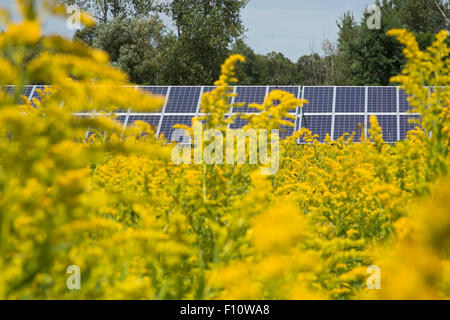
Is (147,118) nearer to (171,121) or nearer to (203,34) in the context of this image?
(171,121)

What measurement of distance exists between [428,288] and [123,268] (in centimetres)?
168

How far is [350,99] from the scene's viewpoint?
45.3 ft

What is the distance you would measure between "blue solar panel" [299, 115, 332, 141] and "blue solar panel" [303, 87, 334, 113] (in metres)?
0.33

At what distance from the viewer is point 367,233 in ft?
15.3

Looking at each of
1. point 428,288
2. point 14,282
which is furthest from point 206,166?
point 428,288

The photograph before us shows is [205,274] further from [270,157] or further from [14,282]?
[270,157]

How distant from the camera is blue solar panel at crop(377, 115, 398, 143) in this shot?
38.8ft

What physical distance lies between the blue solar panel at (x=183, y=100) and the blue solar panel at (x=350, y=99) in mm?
3932

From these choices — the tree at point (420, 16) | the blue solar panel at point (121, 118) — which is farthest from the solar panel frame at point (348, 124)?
the tree at point (420, 16)

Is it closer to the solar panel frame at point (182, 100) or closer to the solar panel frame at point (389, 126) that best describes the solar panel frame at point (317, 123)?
the solar panel frame at point (389, 126)

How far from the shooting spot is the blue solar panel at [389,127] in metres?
11.8

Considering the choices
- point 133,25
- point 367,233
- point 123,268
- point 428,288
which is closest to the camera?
point 428,288

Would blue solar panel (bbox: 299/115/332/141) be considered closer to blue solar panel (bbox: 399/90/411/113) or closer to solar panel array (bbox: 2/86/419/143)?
solar panel array (bbox: 2/86/419/143)
